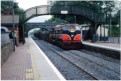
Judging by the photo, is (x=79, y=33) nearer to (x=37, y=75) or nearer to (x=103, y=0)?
(x=37, y=75)

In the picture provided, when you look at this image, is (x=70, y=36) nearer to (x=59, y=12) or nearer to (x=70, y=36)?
(x=70, y=36)

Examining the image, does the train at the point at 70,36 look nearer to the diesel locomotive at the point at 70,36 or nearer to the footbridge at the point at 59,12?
the diesel locomotive at the point at 70,36

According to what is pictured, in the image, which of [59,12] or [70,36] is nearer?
[70,36]

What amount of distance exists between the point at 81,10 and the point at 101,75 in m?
35.0

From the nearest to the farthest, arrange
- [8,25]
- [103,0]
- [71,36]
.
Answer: [71,36] < [8,25] < [103,0]

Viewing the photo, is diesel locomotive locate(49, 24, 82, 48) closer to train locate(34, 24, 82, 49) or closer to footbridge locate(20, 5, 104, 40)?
train locate(34, 24, 82, 49)

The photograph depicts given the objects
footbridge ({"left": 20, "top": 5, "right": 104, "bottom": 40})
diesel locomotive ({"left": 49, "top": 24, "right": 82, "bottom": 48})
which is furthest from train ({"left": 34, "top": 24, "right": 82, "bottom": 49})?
footbridge ({"left": 20, "top": 5, "right": 104, "bottom": 40})


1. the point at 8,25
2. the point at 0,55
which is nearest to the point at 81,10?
the point at 8,25

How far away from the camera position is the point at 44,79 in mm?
12539

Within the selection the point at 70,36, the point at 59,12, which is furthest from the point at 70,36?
the point at 59,12

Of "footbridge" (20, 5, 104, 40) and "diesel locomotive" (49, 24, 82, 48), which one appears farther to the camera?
"footbridge" (20, 5, 104, 40)

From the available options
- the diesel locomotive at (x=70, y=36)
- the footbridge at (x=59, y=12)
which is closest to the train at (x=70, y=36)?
the diesel locomotive at (x=70, y=36)

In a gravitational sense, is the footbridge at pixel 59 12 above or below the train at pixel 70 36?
above

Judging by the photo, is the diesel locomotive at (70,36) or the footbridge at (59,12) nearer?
the diesel locomotive at (70,36)
